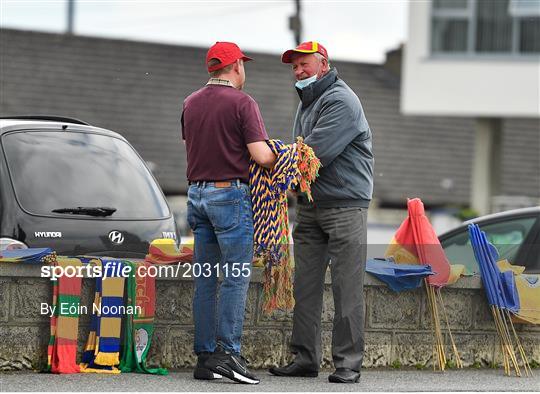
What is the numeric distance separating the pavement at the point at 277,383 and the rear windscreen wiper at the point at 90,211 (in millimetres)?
1332

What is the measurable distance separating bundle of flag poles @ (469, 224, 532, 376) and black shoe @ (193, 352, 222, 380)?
6.85 ft

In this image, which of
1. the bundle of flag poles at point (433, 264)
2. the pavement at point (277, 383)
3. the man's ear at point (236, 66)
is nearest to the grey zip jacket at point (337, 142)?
the man's ear at point (236, 66)

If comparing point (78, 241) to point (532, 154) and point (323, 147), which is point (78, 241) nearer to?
point (323, 147)

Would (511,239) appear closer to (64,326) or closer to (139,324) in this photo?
(139,324)

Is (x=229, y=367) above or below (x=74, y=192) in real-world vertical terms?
below

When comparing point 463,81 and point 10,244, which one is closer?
point 10,244

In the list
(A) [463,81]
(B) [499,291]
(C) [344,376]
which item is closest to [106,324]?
(C) [344,376]

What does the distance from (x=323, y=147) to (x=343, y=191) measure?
33 centimetres

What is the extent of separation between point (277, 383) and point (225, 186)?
1261 millimetres

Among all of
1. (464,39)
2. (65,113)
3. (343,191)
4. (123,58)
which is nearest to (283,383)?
(343,191)

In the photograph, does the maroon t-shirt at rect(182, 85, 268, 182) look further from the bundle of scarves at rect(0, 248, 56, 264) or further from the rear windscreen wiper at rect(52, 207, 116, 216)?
the rear windscreen wiper at rect(52, 207, 116, 216)

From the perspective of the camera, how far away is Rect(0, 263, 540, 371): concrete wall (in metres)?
8.52

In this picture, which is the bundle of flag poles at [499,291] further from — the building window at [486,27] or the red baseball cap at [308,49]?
the building window at [486,27]

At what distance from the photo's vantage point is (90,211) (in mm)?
9453
